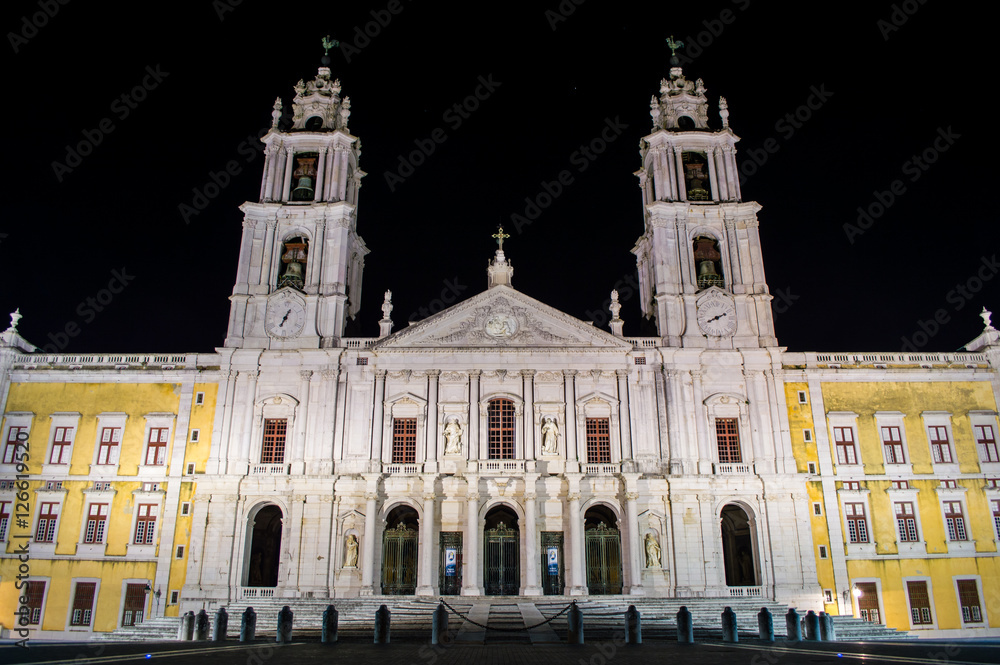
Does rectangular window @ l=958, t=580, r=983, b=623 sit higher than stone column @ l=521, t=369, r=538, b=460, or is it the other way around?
stone column @ l=521, t=369, r=538, b=460

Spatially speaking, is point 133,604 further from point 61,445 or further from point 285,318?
point 285,318

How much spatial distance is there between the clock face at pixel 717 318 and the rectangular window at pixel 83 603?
29.2 m

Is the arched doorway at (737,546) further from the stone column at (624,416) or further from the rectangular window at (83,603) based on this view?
the rectangular window at (83,603)

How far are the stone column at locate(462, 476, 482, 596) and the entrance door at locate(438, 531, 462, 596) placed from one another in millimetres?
845

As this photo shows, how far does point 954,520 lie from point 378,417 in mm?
25452

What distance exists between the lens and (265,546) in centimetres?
3569

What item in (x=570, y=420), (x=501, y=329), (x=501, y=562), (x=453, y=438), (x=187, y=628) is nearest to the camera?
(x=187, y=628)

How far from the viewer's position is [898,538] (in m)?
31.4

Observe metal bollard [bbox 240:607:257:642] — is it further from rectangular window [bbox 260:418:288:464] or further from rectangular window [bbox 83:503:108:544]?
rectangular window [bbox 83:503:108:544]

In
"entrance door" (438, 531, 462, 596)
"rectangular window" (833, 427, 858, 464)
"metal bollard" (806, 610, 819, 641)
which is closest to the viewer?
"metal bollard" (806, 610, 819, 641)

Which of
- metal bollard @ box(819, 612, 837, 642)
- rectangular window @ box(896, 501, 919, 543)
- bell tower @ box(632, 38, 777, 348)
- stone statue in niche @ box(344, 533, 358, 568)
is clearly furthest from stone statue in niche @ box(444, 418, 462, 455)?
rectangular window @ box(896, 501, 919, 543)

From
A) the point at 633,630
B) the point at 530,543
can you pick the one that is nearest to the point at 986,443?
the point at 530,543

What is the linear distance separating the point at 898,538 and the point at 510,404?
57.6 feet

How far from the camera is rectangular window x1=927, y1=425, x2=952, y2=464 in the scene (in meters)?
32.7
